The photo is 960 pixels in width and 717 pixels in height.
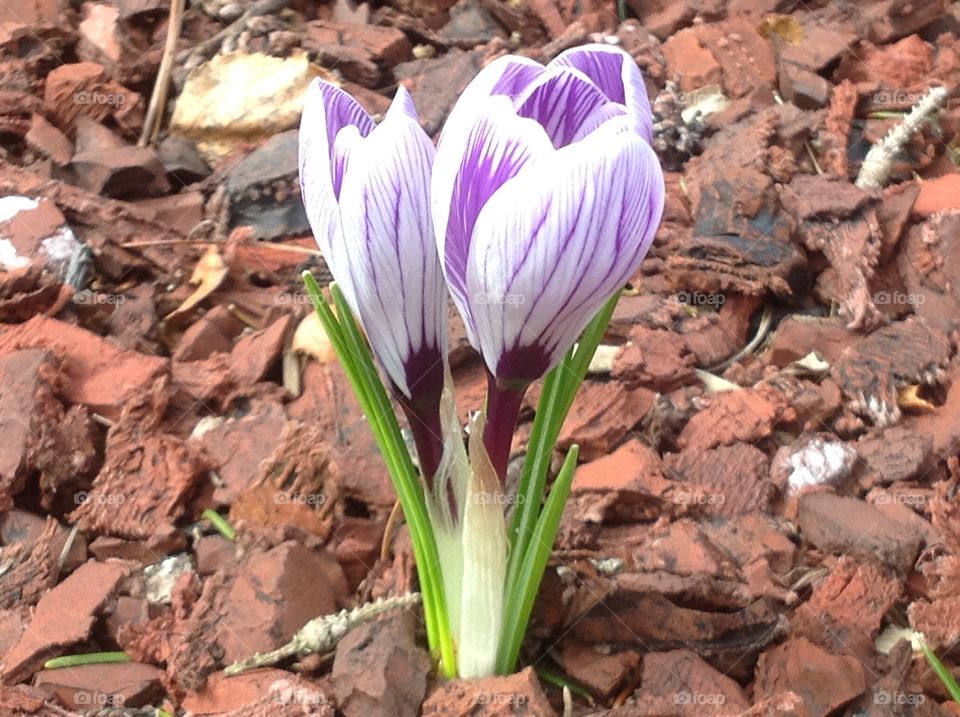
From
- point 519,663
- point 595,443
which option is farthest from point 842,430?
point 519,663

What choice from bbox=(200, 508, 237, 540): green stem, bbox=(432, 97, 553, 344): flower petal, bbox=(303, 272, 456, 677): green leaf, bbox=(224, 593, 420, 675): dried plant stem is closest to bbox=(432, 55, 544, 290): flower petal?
bbox=(432, 97, 553, 344): flower petal

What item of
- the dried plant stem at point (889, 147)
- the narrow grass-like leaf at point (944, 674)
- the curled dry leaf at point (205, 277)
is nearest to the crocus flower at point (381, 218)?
the narrow grass-like leaf at point (944, 674)

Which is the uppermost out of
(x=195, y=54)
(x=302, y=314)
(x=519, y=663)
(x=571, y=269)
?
(x=571, y=269)

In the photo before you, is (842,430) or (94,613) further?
(842,430)

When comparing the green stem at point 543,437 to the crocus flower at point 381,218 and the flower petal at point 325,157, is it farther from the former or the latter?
the flower petal at point 325,157

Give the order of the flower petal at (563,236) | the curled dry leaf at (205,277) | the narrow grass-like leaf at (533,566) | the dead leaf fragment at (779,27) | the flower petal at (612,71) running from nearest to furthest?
the flower petal at (563,236), the flower petal at (612,71), the narrow grass-like leaf at (533,566), the curled dry leaf at (205,277), the dead leaf fragment at (779,27)

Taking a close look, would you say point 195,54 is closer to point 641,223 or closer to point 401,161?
point 401,161

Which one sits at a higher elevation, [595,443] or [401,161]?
[401,161]
